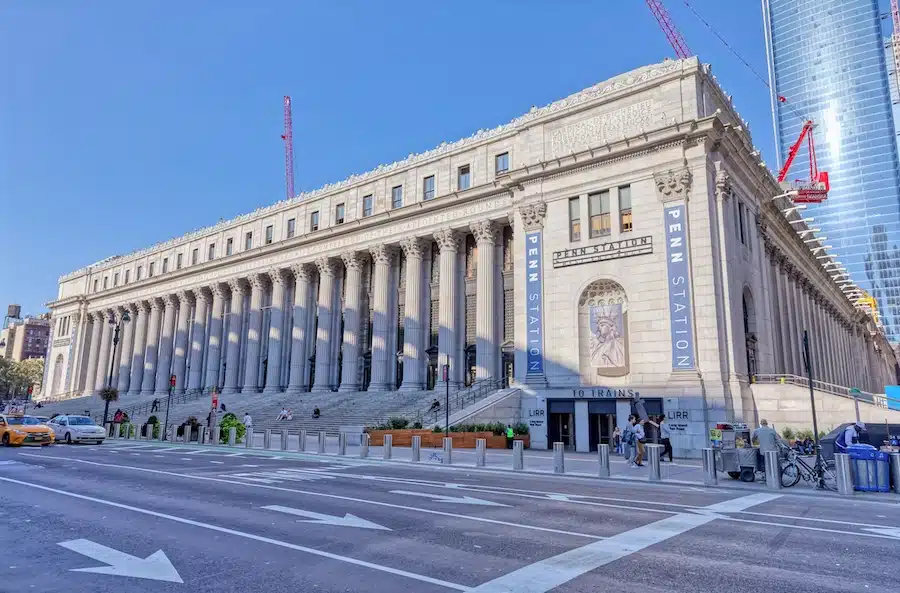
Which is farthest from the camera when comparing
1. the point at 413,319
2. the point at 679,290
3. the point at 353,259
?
the point at 353,259

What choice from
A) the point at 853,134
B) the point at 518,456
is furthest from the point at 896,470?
the point at 853,134

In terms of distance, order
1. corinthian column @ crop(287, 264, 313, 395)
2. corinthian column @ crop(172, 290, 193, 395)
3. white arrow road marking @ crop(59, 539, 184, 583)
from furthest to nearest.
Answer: corinthian column @ crop(172, 290, 193, 395) → corinthian column @ crop(287, 264, 313, 395) → white arrow road marking @ crop(59, 539, 184, 583)

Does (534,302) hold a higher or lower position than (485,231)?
lower

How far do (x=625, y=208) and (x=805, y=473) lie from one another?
18.8 metres

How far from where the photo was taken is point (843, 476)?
14031 millimetres

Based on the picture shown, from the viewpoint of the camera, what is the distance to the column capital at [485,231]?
39406 millimetres

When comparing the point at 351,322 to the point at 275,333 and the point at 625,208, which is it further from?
the point at 625,208

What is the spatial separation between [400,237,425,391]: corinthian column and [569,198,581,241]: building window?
553 inches

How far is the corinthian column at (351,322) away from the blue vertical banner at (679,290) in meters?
26.0

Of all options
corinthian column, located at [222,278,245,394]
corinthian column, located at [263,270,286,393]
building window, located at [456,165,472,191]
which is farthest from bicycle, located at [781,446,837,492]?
corinthian column, located at [222,278,245,394]

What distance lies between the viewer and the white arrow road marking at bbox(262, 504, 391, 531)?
920 centimetres

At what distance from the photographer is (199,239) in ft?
212

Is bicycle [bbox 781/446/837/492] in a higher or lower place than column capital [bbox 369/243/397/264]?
lower

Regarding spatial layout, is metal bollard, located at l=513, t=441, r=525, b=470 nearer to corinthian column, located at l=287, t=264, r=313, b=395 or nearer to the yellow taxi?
the yellow taxi
